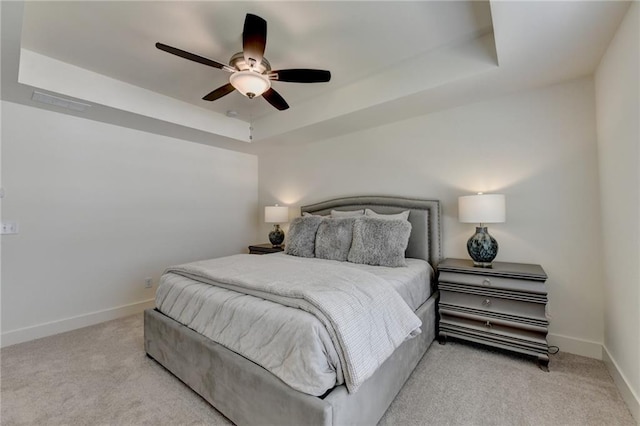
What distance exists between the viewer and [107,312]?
10.7 feet

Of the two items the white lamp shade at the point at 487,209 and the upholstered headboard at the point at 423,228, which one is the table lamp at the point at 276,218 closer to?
the upholstered headboard at the point at 423,228

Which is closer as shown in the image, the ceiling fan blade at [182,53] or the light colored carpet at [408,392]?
the light colored carpet at [408,392]

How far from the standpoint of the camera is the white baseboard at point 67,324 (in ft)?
8.79

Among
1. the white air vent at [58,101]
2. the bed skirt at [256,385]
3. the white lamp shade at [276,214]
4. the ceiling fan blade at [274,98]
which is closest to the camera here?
the bed skirt at [256,385]

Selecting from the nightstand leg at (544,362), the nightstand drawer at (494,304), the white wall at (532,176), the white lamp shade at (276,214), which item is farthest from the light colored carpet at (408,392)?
the white lamp shade at (276,214)

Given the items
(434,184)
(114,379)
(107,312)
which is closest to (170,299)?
(114,379)

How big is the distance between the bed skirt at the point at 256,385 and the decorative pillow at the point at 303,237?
1.41 meters

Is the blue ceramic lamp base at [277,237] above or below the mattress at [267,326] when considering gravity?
above

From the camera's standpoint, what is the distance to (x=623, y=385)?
5.90ft

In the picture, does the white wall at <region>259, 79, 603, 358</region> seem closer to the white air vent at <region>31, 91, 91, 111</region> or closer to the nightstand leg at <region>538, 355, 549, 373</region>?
the nightstand leg at <region>538, 355, 549, 373</region>

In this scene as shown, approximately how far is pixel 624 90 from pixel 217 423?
10.7ft

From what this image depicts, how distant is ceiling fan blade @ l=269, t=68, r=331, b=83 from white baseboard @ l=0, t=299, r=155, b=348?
261 centimetres

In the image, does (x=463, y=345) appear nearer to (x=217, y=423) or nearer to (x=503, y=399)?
(x=503, y=399)

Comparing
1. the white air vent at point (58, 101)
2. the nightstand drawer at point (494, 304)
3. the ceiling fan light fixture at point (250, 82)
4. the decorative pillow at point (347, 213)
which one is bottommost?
the nightstand drawer at point (494, 304)
